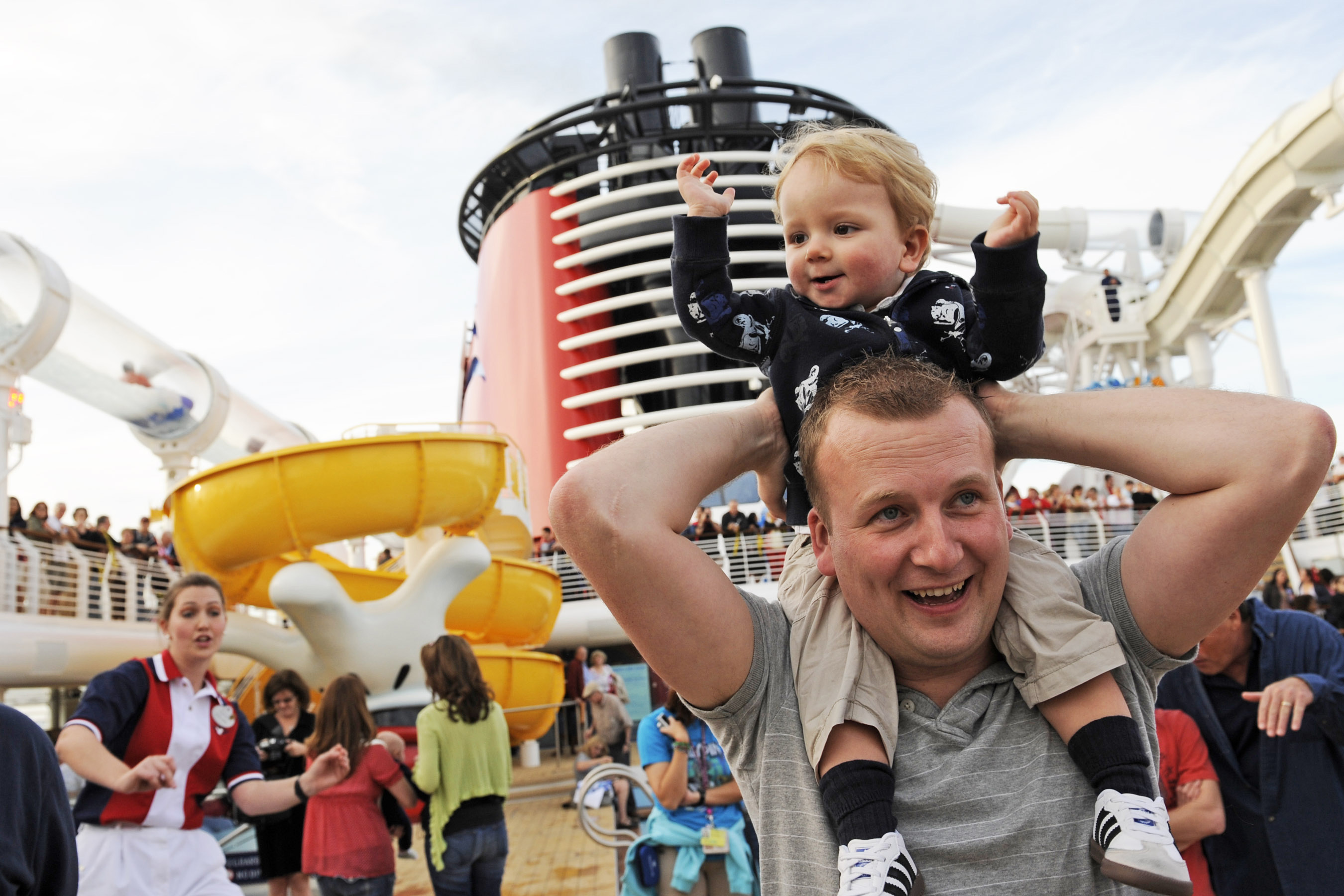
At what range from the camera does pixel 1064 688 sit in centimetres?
127

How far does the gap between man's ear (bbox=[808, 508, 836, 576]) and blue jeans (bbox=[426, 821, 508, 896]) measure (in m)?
3.37

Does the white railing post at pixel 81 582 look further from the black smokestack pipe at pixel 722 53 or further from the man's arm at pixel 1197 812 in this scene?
the black smokestack pipe at pixel 722 53

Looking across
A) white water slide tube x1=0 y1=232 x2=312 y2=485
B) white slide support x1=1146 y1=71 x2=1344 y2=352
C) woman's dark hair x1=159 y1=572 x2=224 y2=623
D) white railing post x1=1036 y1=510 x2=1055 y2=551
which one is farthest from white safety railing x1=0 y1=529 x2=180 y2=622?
white slide support x1=1146 y1=71 x2=1344 y2=352

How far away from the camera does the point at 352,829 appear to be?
4078 millimetres

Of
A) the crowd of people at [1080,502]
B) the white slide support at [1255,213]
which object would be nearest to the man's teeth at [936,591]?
the crowd of people at [1080,502]

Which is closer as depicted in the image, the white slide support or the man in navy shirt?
the man in navy shirt

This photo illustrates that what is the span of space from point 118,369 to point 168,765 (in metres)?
11.1

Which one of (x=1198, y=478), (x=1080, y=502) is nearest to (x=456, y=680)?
(x=1198, y=478)

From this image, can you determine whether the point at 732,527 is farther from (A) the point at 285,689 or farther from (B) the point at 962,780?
(B) the point at 962,780

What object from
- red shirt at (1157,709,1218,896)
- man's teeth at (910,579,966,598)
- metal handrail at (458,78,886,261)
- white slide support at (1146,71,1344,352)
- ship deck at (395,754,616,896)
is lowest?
ship deck at (395,754,616,896)

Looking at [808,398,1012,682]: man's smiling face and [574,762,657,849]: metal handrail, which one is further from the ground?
[808,398,1012,682]: man's smiling face

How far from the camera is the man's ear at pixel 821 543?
1.42 meters

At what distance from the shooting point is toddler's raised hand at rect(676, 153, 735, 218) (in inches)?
65.6

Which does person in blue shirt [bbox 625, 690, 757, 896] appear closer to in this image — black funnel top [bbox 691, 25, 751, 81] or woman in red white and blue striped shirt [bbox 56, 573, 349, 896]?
woman in red white and blue striped shirt [bbox 56, 573, 349, 896]
